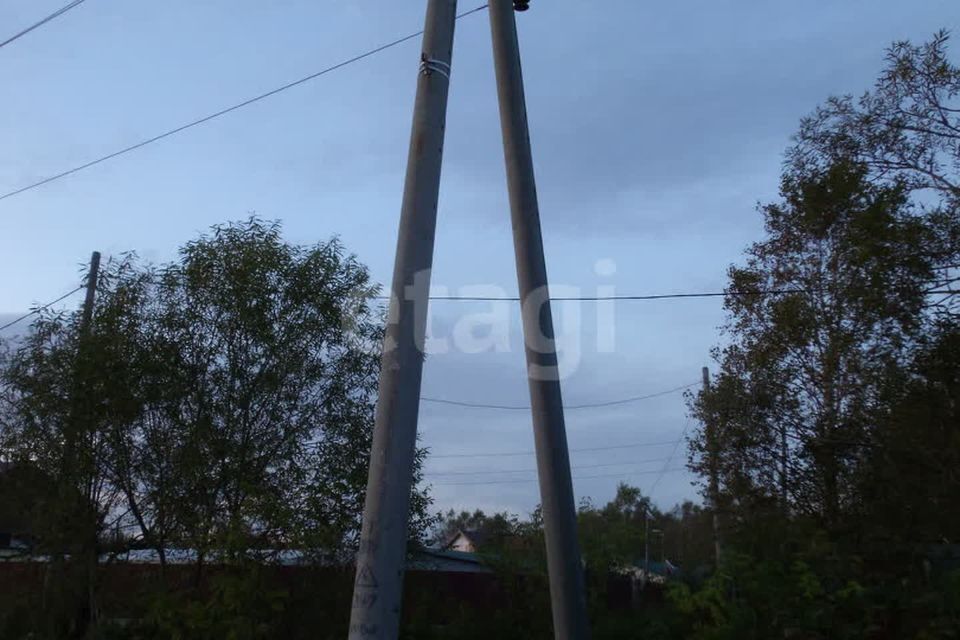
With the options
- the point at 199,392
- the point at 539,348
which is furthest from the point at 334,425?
the point at 539,348

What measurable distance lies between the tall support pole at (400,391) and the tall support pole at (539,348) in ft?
5.52

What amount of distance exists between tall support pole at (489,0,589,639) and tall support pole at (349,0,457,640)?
1.68 metres

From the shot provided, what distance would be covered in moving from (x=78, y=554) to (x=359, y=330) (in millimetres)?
4817

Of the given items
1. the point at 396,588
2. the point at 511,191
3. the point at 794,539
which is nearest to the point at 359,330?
the point at 511,191

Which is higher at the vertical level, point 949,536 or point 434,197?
point 434,197

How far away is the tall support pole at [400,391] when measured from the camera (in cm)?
595

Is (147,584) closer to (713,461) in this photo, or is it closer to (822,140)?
(713,461)

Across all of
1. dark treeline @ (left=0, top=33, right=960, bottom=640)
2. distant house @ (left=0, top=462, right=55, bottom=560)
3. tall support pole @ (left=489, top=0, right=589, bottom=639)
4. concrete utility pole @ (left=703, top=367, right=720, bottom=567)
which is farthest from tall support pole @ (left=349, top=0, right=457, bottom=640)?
concrete utility pole @ (left=703, top=367, right=720, bottom=567)

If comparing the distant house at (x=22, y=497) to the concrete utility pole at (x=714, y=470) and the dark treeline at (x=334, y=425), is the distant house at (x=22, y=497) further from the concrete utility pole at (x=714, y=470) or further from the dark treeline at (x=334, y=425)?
the concrete utility pole at (x=714, y=470)

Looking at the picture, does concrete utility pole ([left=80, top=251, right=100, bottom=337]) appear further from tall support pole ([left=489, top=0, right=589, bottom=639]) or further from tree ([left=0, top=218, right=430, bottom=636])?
tall support pole ([left=489, top=0, right=589, bottom=639])

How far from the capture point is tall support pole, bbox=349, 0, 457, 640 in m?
5.95

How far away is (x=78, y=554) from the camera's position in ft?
42.8

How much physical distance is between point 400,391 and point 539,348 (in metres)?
2.32

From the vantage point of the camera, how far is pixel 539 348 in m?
8.30
